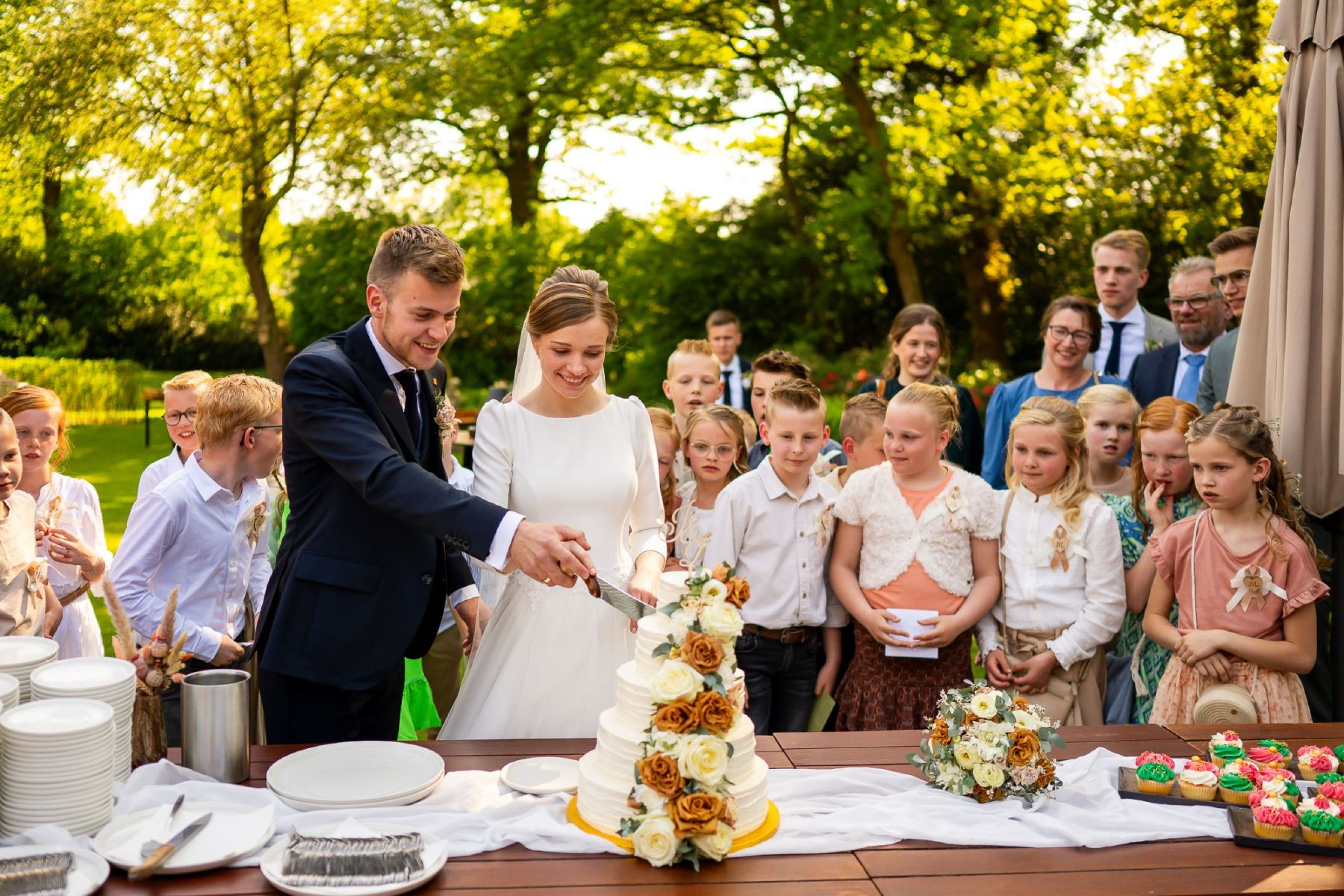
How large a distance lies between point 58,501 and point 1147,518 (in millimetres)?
4202

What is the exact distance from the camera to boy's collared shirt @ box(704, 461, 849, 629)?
436 cm

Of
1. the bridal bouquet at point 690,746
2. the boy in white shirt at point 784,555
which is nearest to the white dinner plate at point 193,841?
the bridal bouquet at point 690,746

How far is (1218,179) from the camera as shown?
1373 centimetres

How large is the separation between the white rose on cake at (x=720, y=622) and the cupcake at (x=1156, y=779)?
1093 mm

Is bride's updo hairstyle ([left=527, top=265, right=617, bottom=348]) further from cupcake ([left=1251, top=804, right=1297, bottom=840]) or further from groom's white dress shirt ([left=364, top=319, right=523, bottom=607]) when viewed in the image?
cupcake ([left=1251, top=804, right=1297, bottom=840])

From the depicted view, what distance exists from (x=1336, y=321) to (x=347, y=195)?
39.5ft

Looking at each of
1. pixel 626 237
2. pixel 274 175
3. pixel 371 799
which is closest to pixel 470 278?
pixel 626 237

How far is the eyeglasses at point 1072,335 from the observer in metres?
5.44

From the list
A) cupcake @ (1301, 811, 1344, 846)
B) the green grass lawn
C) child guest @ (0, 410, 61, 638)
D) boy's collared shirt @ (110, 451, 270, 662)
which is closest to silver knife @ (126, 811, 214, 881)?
boy's collared shirt @ (110, 451, 270, 662)

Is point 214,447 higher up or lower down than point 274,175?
lower down

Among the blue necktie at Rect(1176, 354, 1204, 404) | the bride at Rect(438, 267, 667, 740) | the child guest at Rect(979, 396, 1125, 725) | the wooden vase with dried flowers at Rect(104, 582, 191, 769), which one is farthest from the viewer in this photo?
the blue necktie at Rect(1176, 354, 1204, 404)

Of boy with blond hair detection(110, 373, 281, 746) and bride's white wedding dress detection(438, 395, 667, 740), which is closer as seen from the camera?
bride's white wedding dress detection(438, 395, 667, 740)

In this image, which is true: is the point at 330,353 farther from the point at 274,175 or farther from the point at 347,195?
the point at 347,195

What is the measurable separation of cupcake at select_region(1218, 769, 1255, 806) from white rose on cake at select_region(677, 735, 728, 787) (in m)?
1.21
